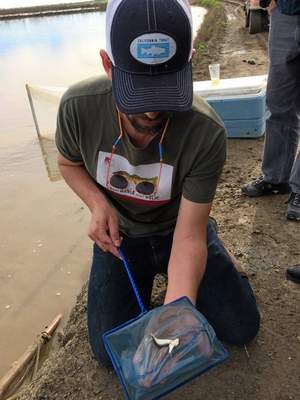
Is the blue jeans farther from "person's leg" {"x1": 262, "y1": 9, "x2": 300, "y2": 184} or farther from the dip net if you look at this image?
the dip net

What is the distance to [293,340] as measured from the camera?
6.43 ft

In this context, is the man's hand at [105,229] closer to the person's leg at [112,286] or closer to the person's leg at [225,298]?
the person's leg at [112,286]

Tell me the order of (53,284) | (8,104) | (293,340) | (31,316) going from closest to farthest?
(293,340) → (31,316) → (53,284) → (8,104)

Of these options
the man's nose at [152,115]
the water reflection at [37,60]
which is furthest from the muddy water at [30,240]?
the man's nose at [152,115]

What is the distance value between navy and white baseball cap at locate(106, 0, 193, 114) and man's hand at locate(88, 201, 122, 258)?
49cm

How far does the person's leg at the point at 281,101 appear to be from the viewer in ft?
8.21

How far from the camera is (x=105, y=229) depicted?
1715 millimetres

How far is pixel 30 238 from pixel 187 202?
217 cm

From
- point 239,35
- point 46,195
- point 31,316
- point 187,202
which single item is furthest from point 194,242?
point 239,35

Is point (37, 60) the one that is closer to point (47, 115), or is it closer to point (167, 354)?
point (47, 115)

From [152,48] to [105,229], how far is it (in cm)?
69

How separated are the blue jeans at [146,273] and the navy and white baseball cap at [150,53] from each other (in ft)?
2.52

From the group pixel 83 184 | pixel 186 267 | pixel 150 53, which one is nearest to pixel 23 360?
pixel 83 184

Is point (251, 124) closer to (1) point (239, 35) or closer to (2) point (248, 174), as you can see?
(2) point (248, 174)
